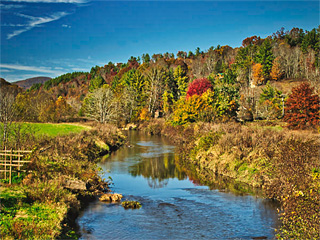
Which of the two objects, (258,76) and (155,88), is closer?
(155,88)

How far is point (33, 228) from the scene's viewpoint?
32.3 ft

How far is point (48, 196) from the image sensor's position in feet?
42.3

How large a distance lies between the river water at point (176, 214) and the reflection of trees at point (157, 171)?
0.14m

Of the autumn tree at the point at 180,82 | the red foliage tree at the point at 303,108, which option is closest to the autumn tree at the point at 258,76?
the autumn tree at the point at 180,82

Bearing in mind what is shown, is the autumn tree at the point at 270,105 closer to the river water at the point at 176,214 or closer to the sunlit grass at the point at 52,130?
the sunlit grass at the point at 52,130

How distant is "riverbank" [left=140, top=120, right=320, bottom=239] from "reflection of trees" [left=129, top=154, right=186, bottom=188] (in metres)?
1.59

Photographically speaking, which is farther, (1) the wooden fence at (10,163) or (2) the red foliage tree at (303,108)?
(2) the red foliage tree at (303,108)

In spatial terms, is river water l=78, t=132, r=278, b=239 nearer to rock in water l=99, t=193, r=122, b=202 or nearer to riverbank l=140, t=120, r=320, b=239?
rock in water l=99, t=193, r=122, b=202

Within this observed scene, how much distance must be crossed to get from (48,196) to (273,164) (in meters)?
12.4

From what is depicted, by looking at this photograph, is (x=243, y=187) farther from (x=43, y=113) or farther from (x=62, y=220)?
(x=43, y=113)

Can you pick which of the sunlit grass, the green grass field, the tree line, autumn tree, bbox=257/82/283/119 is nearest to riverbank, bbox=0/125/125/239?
the green grass field

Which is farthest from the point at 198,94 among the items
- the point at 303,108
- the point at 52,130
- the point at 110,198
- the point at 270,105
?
the point at 110,198

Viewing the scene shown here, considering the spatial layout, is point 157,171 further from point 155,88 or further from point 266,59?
point 266,59

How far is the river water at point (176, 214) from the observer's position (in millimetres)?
11883
